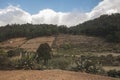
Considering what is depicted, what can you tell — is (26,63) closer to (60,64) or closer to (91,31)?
(60,64)

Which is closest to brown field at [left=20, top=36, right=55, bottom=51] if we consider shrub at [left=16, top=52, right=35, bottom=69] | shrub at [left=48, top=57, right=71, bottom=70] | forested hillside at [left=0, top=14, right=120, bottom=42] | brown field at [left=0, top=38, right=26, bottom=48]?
brown field at [left=0, top=38, right=26, bottom=48]

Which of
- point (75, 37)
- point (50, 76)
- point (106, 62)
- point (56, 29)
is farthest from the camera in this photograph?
point (56, 29)

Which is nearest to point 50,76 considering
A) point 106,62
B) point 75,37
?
point 106,62

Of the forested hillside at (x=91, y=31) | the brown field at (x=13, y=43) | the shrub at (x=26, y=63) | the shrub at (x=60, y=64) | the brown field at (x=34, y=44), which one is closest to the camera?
the shrub at (x=26, y=63)

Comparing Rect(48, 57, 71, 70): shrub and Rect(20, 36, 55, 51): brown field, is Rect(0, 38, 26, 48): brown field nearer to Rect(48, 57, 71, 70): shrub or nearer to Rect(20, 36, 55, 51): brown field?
Rect(20, 36, 55, 51): brown field

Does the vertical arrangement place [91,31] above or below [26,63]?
above

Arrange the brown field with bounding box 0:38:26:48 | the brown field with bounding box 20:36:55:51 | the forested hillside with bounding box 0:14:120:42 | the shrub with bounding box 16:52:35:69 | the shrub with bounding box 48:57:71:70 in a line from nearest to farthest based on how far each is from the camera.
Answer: the shrub with bounding box 16:52:35:69, the shrub with bounding box 48:57:71:70, the brown field with bounding box 20:36:55:51, the forested hillside with bounding box 0:14:120:42, the brown field with bounding box 0:38:26:48

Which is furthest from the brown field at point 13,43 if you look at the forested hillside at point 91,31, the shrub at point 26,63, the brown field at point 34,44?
the shrub at point 26,63

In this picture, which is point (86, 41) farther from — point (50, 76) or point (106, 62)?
point (50, 76)

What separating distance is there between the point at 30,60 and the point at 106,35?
58.3m

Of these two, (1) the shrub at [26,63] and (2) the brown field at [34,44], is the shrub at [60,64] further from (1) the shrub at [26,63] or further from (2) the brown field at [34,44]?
(2) the brown field at [34,44]

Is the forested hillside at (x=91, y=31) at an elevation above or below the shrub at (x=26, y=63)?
above

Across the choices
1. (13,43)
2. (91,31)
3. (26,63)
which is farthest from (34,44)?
(26,63)

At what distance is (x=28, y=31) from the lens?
96062 mm
